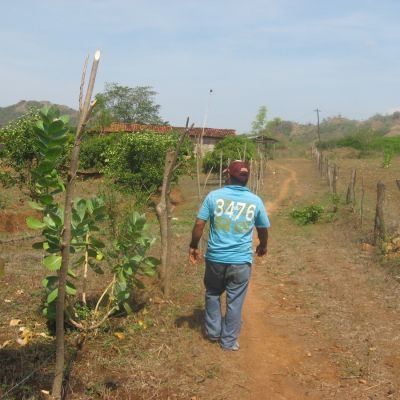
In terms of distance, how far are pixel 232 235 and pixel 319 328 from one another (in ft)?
5.47

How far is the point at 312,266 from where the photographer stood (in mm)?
8242

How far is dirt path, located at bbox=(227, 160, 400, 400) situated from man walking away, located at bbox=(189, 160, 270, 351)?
43cm

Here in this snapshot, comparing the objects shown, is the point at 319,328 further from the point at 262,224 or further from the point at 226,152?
the point at 226,152

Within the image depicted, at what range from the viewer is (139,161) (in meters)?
16.7

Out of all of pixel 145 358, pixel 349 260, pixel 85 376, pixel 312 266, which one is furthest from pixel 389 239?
pixel 85 376

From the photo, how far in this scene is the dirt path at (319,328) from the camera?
→ 4086 mm

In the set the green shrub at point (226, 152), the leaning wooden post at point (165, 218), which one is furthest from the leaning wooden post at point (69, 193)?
the green shrub at point (226, 152)

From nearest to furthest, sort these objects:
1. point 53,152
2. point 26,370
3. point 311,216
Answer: point 53,152, point 26,370, point 311,216

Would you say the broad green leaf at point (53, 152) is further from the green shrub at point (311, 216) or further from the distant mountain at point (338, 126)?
the distant mountain at point (338, 126)

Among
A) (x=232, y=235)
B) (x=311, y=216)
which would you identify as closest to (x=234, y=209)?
(x=232, y=235)

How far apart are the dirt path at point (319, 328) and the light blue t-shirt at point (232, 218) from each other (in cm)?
93

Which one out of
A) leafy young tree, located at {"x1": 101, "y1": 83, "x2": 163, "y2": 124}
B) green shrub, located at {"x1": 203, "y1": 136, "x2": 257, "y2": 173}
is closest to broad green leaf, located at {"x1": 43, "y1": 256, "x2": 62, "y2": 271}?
green shrub, located at {"x1": 203, "y1": 136, "x2": 257, "y2": 173}

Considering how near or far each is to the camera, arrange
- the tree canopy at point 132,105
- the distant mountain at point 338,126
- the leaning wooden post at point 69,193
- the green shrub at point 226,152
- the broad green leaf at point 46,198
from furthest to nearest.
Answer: the distant mountain at point 338,126, the tree canopy at point 132,105, the green shrub at point 226,152, the broad green leaf at point 46,198, the leaning wooden post at point 69,193

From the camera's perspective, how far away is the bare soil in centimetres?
392
